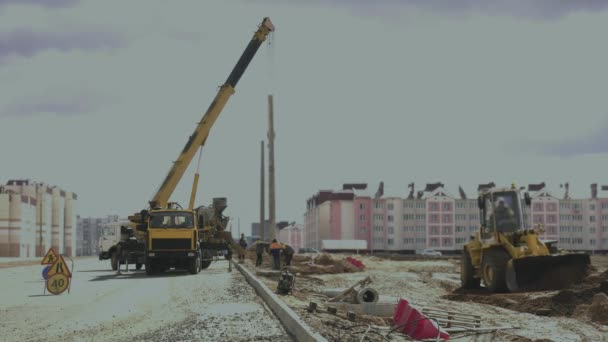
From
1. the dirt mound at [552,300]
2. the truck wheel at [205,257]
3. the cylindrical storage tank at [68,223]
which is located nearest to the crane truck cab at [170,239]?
the truck wheel at [205,257]

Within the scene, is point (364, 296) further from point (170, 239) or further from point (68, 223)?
point (68, 223)

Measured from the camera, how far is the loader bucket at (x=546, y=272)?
20547 mm

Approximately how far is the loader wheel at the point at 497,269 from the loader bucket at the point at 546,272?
38 centimetres

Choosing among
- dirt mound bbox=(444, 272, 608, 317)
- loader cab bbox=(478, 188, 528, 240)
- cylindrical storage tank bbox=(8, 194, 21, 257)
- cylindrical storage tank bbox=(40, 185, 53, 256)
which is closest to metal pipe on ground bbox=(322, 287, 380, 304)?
dirt mound bbox=(444, 272, 608, 317)

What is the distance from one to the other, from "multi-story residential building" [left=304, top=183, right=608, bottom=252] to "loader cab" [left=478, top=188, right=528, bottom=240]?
401 feet

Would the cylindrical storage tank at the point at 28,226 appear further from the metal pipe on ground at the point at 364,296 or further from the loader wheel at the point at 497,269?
the metal pipe on ground at the point at 364,296

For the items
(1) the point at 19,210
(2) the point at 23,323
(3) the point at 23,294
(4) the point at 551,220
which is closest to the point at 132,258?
(3) the point at 23,294

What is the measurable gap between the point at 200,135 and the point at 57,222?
130786 millimetres

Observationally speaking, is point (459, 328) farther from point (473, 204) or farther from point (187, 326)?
point (473, 204)

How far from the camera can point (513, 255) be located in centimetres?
2114

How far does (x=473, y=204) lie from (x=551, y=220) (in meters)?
15.6

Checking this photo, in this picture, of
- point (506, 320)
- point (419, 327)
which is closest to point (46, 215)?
point (506, 320)

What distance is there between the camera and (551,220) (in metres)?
148

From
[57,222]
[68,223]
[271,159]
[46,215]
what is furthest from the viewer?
[68,223]
